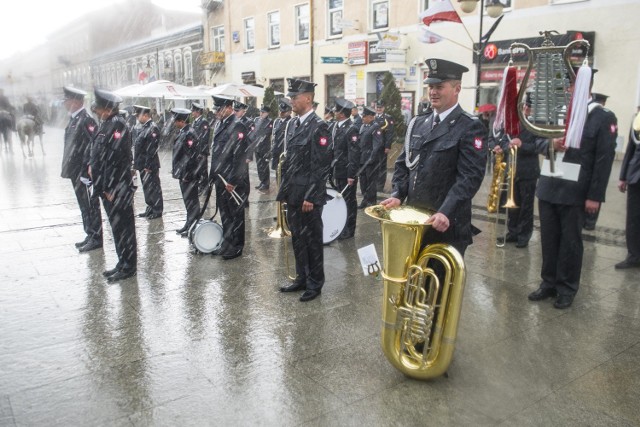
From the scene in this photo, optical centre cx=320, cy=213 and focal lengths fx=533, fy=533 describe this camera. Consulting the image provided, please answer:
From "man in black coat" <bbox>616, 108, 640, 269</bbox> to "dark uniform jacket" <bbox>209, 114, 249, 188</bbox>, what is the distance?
4.74 meters

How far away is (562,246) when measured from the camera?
510cm

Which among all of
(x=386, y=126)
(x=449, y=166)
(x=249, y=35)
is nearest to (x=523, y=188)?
(x=449, y=166)

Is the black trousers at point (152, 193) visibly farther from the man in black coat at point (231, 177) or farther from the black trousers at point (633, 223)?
the black trousers at point (633, 223)

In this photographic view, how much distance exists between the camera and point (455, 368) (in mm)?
3869

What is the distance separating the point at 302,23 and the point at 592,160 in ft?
75.1

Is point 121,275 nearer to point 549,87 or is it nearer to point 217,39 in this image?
point 549,87

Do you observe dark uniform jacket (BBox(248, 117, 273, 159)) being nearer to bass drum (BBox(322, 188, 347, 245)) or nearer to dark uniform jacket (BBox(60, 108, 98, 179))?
dark uniform jacket (BBox(60, 108, 98, 179))

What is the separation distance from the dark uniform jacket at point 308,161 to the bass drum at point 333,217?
1585 millimetres

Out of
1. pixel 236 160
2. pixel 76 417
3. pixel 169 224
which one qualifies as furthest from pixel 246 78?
pixel 76 417

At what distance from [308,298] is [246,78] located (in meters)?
26.4

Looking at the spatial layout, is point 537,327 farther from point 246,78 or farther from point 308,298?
point 246,78

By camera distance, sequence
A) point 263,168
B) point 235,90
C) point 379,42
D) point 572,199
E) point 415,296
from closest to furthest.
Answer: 1. point 415,296
2. point 572,199
3. point 263,168
4. point 235,90
5. point 379,42

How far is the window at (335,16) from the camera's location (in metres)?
23.7

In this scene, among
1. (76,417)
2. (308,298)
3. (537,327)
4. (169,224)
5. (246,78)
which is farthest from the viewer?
(246,78)
